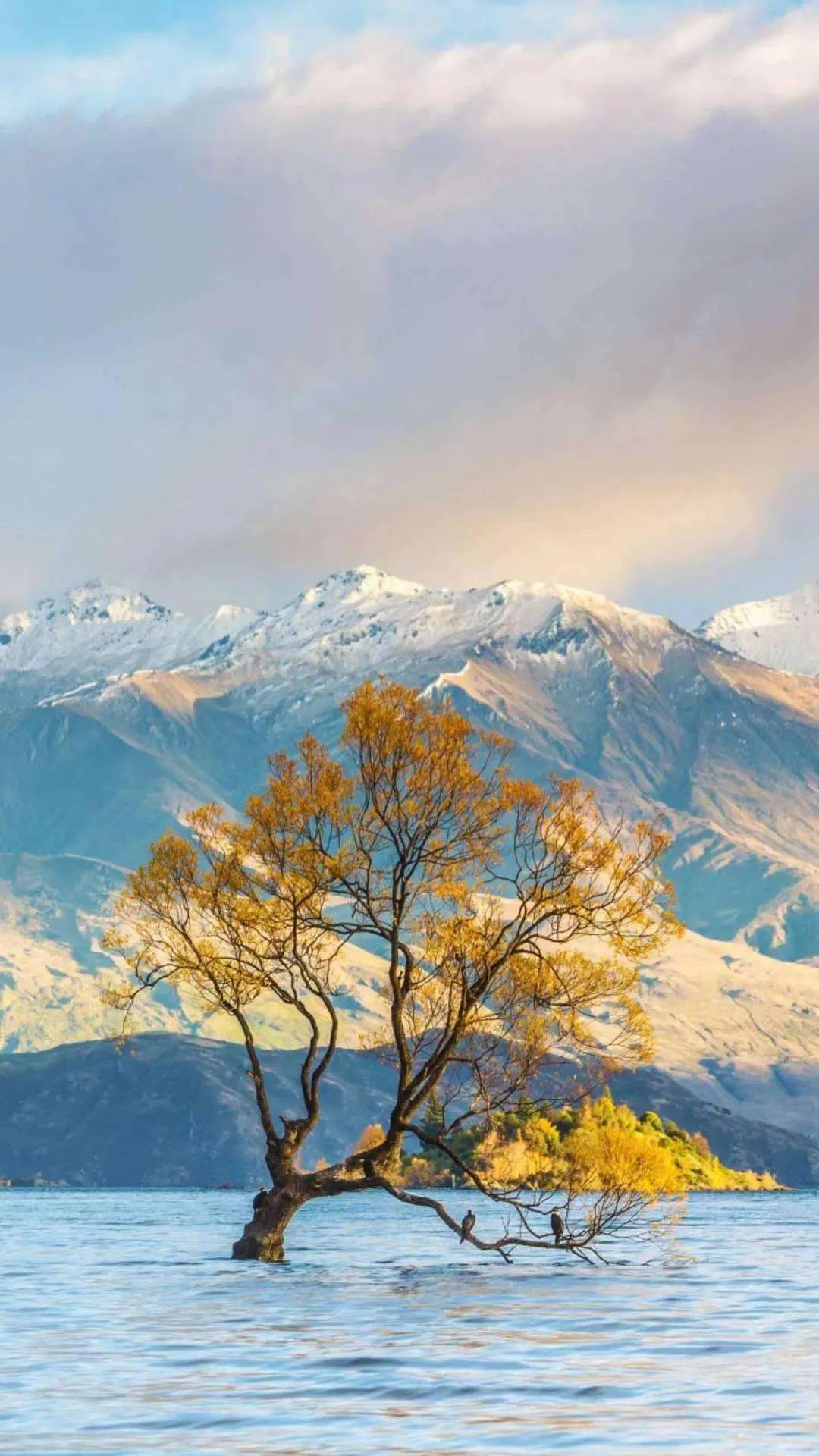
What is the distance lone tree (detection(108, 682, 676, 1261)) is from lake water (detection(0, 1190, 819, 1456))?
7.24m

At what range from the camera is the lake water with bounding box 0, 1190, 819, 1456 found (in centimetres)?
4100

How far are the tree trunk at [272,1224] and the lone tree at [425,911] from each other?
0.34m

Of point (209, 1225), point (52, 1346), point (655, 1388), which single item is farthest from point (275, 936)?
point (209, 1225)

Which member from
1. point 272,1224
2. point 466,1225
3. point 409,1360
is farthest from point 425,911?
point 409,1360

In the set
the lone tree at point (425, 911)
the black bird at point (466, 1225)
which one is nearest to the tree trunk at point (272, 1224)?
the lone tree at point (425, 911)

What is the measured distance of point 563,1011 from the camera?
274ft

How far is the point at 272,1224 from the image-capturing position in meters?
90.2

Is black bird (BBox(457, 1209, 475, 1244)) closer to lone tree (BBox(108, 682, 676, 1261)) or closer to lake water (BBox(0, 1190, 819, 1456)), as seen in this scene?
lone tree (BBox(108, 682, 676, 1261))

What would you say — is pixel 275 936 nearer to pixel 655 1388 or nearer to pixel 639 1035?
pixel 639 1035

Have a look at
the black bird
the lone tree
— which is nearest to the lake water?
the black bird

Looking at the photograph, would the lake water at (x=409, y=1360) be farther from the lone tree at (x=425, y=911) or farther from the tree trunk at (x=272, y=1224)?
the lone tree at (x=425, y=911)

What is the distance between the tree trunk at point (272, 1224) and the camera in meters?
85.7

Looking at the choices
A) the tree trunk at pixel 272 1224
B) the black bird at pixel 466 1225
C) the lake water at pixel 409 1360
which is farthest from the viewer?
the tree trunk at pixel 272 1224

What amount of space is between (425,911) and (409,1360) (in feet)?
116
